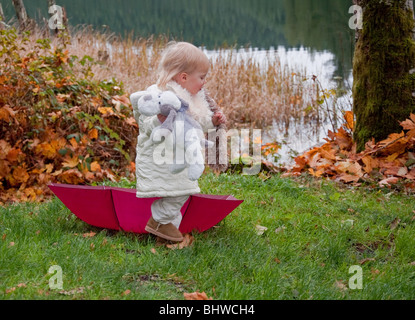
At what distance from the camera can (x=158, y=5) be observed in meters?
34.6

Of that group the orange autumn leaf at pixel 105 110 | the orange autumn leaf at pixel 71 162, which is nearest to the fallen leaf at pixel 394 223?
the orange autumn leaf at pixel 71 162

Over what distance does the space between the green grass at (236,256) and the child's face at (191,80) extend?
3.43 feet

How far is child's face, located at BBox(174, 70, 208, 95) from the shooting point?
3.12 meters

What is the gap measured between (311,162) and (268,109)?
14.8 ft

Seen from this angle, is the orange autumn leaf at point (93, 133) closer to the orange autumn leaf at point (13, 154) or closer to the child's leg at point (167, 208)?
the orange autumn leaf at point (13, 154)

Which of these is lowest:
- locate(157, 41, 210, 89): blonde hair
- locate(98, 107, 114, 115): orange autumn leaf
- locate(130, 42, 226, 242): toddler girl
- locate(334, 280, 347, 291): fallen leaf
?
locate(334, 280, 347, 291): fallen leaf

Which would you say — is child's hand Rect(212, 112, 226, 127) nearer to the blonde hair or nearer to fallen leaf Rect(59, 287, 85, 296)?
the blonde hair

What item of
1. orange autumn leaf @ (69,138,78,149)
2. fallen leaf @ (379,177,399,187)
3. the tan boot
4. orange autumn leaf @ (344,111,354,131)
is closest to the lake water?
orange autumn leaf @ (344,111,354,131)

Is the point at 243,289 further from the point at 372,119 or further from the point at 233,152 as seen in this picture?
the point at 233,152

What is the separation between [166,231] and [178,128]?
73 cm

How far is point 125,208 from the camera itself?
135 inches

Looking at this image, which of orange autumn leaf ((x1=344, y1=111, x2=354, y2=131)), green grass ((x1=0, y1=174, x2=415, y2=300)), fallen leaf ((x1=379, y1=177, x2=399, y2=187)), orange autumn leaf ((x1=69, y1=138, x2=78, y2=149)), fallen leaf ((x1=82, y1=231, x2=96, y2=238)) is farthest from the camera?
orange autumn leaf ((x1=344, y1=111, x2=354, y2=131))
